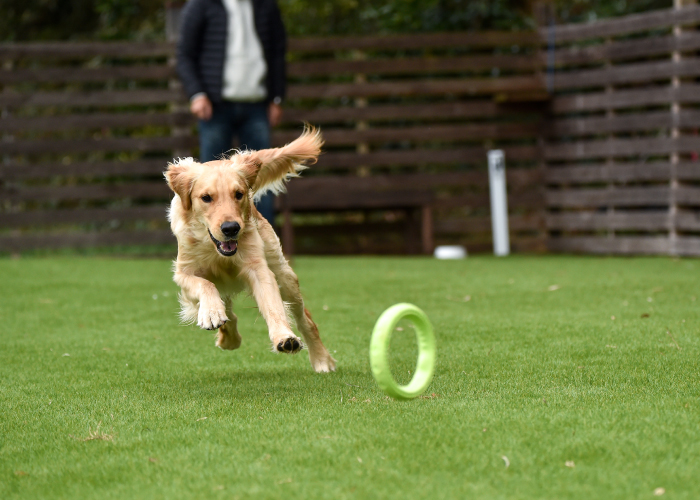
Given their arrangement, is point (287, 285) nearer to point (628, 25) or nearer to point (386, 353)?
point (386, 353)

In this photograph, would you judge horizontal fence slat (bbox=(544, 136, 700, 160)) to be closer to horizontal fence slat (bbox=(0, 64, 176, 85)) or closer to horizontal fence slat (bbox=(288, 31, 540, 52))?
horizontal fence slat (bbox=(288, 31, 540, 52))

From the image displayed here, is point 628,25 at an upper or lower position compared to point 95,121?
upper

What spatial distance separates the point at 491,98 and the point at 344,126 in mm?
1629

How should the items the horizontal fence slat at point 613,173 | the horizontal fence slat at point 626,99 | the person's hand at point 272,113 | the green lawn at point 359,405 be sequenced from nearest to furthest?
the green lawn at point 359,405
the person's hand at point 272,113
the horizontal fence slat at point 626,99
the horizontal fence slat at point 613,173

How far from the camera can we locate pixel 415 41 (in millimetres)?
9258

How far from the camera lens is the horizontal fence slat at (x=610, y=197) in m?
8.36

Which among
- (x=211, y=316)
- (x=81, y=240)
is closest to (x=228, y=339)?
(x=211, y=316)

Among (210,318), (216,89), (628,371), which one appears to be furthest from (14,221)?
(628,371)

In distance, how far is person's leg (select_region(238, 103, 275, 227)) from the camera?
6.76 m

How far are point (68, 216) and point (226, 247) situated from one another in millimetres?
6011

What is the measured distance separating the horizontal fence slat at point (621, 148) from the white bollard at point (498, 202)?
23.9 inches

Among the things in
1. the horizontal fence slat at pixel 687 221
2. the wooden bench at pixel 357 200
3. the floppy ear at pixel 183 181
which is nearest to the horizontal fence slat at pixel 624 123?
→ the horizontal fence slat at pixel 687 221

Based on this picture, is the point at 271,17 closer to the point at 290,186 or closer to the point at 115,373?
the point at 290,186

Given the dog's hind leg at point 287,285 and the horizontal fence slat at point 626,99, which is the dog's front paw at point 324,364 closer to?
the dog's hind leg at point 287,285
